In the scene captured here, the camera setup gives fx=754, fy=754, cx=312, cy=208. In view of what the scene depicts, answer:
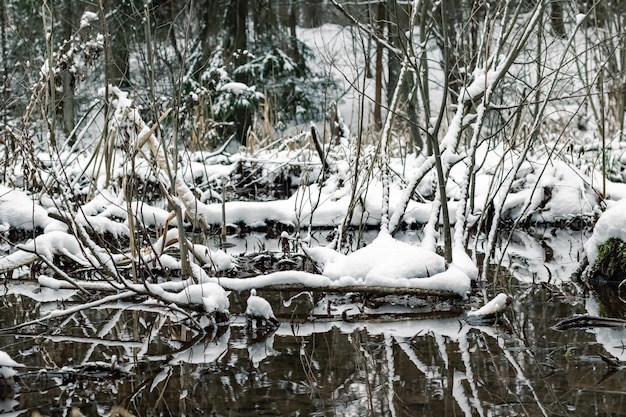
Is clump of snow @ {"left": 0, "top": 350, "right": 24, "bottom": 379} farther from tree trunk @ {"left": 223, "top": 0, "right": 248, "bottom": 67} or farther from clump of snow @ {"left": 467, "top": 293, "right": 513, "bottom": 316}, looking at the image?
tree trunk @ {"left": 223, "top": 0, "right": 248, "bottom": 67}

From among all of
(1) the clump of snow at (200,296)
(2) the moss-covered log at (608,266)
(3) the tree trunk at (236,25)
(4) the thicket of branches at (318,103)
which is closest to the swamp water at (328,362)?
(1) the clump of snow at (200,296)

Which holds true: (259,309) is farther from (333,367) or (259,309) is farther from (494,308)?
(494,308)

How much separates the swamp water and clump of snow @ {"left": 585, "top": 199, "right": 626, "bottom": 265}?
0.35 metres

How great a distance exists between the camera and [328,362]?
3018 mm

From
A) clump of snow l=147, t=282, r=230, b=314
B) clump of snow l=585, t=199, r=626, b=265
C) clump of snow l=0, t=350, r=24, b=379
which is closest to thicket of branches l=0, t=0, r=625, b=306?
clump of snow l=147, t=282, r=230, b=314

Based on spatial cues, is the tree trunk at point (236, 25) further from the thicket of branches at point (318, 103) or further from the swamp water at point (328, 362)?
the swamp water at point (328, 362)

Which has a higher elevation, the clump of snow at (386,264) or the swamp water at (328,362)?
the clump of snow at (386,264)

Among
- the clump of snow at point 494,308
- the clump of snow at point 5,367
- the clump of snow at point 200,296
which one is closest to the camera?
the clump of snow at point 5,367

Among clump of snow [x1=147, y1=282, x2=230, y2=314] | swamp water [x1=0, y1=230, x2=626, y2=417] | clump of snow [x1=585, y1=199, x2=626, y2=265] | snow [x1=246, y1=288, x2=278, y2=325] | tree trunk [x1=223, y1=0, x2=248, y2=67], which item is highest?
tree trunk [x1=223, y1=0, x2=248, y2=67]

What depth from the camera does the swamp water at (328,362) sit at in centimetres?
252

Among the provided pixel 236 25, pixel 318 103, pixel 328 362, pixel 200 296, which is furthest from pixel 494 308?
pixel 318 103

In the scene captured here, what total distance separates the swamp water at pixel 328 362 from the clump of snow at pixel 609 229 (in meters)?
0.35

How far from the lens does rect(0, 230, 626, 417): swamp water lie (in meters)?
2.52

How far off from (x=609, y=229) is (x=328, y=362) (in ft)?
6.88
